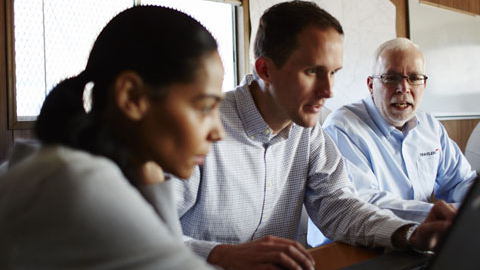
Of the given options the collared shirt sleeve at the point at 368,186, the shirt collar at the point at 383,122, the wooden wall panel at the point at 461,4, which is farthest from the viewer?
the wooden wall panel at the point at 461,4

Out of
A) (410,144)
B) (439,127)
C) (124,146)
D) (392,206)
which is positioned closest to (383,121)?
(410,144)

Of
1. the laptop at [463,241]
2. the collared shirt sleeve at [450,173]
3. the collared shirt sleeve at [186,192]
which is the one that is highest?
the laptop at [463,241]

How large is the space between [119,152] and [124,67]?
0.13 m

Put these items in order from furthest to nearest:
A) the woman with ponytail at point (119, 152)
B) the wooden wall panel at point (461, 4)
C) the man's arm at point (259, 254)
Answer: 1. the wooden wall panel at point (461, 4)
2. the man's arm at point (259, 254)
3. the woman with ponytail at point (119, 152)

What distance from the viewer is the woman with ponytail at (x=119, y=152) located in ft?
1.41

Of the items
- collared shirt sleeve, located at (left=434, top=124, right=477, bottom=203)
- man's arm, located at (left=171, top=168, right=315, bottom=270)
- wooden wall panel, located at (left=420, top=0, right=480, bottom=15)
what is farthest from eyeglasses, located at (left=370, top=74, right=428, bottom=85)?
wooden wall panel, located at (left=420, top=0, right=480, bottom=15)

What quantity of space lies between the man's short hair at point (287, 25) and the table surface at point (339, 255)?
60 centimetres

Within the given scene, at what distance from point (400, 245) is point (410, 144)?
3.92 feet

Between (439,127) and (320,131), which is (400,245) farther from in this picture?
(439,127)

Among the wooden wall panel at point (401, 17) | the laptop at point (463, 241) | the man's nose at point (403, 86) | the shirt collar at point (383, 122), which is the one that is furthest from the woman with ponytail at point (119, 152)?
the wooden wall panel at point (401, 17)

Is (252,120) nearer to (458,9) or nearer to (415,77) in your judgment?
(415,77)

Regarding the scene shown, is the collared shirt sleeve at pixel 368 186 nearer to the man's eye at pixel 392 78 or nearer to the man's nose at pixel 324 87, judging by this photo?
the man's eye at pixel 392 78

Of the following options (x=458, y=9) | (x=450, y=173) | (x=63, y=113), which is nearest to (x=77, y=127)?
(x=63, y=113)

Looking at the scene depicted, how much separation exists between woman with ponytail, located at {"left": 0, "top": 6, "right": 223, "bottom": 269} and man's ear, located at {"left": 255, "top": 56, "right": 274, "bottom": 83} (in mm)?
691
